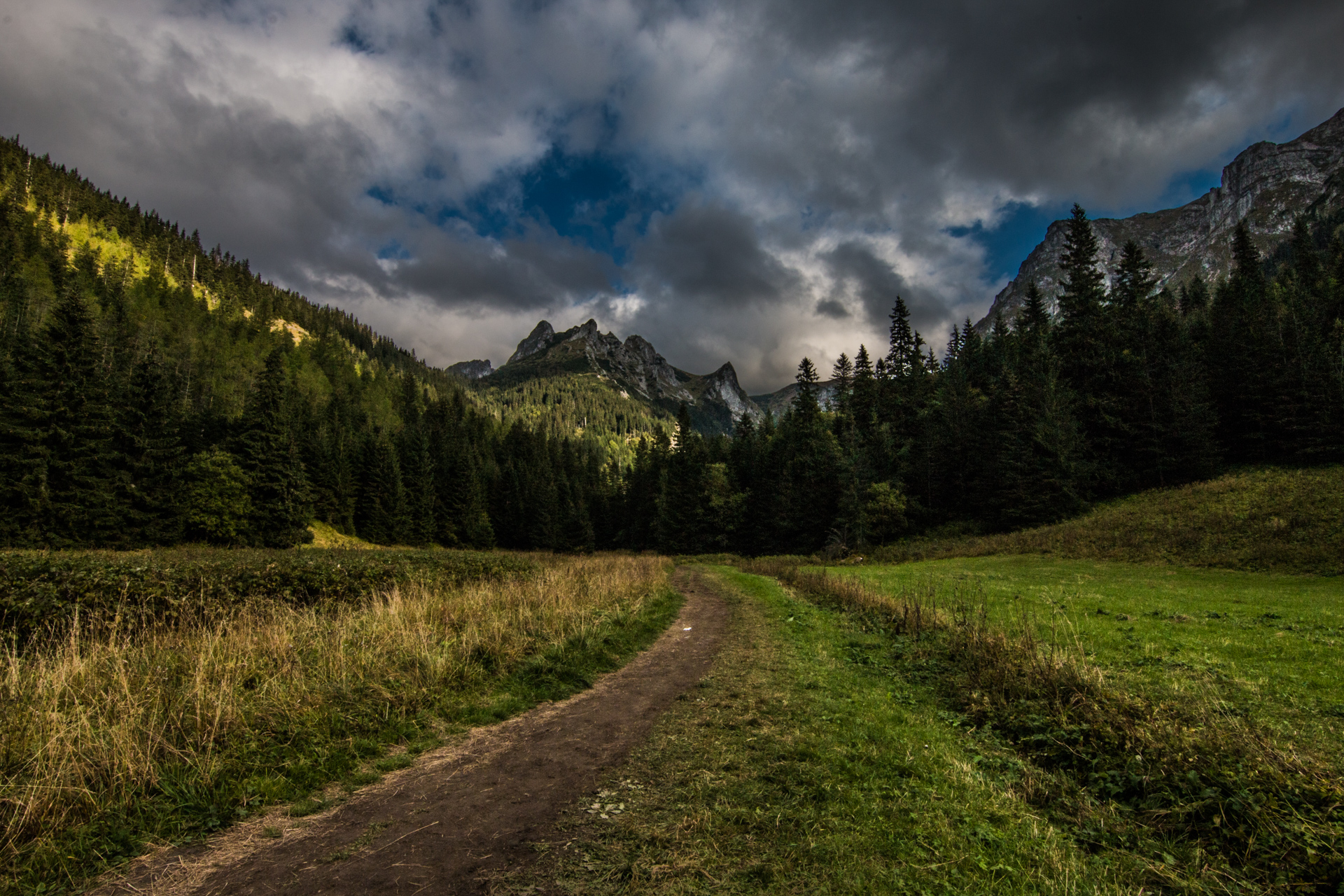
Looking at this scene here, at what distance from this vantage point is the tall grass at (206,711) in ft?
14.9

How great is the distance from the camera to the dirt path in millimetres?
3992

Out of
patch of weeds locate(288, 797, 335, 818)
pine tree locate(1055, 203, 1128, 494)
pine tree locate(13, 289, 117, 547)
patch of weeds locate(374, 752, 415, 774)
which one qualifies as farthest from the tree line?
pine tree locate(13, 289, 117, 547)

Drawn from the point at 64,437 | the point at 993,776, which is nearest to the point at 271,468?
the point at 64,437

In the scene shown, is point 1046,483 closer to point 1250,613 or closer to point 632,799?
point 1250,613

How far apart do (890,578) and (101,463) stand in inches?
2396

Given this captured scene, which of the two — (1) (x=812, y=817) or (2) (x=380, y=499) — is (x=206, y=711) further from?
(2) (x=380, y=499)

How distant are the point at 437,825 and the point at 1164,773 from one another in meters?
7.67

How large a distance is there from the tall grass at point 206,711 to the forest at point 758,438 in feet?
149

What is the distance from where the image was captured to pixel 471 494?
259ft

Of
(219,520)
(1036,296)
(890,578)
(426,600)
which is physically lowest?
(890,578)

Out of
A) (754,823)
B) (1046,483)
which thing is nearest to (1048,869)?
(754,823)

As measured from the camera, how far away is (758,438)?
8594cm

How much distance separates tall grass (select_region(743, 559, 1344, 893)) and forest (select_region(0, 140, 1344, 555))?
138 feet

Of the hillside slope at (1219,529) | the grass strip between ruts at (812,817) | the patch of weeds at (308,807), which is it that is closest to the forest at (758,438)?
the hillside slope at (1219,529)
